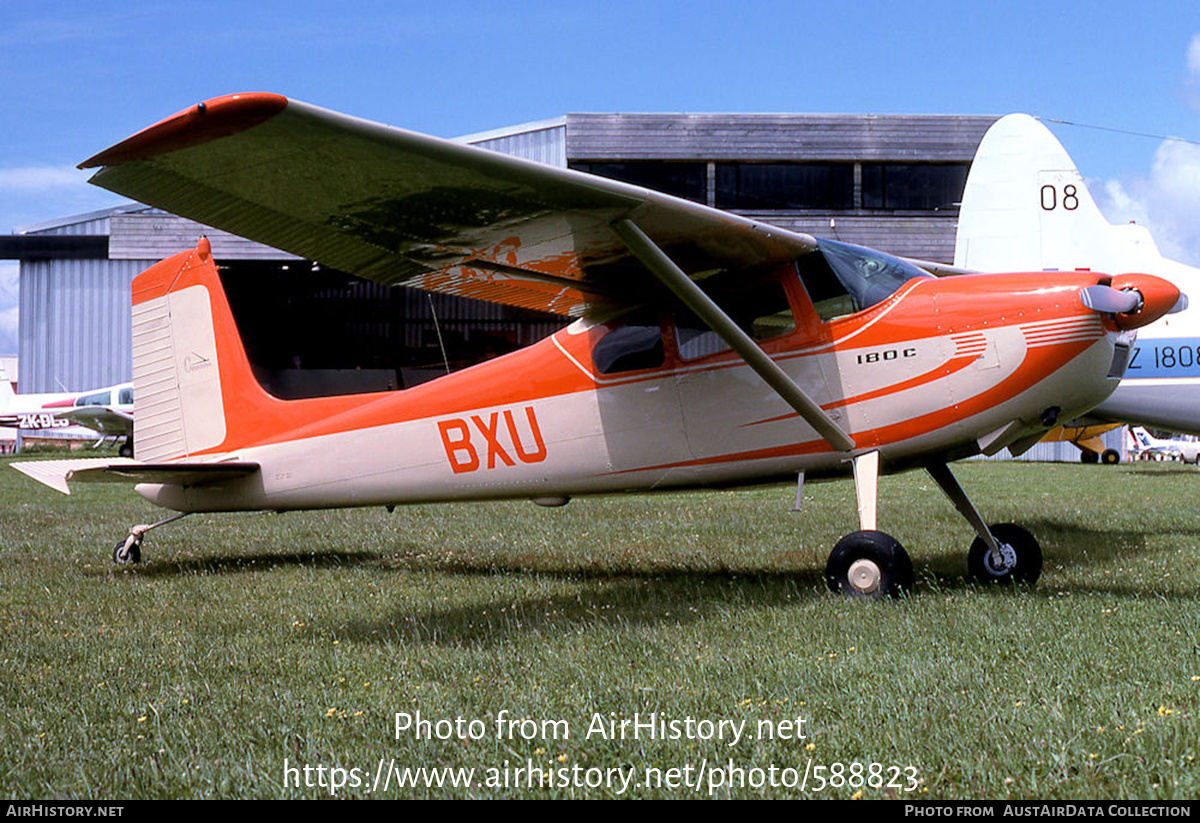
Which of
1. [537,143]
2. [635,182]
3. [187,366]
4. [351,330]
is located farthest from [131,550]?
[537,143]

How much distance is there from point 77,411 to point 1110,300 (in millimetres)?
34123

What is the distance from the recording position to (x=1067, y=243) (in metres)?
13.1

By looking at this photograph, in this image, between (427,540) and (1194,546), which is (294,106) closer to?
(427,540)

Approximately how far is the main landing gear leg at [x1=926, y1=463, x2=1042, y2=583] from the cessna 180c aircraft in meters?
0.02

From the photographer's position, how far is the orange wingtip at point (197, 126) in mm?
3672

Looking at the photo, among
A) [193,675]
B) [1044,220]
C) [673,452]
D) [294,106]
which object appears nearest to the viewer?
[294,106]

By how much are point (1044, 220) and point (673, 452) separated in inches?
364

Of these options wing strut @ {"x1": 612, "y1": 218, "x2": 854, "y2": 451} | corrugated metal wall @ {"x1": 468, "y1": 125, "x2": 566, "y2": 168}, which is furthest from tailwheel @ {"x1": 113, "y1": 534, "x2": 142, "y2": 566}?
corrugated metal wall @ {"x1": 468, "y1": 125, "x2": 566, "y2": 168}

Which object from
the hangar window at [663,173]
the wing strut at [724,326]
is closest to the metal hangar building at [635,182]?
the hangar window at [663,173]

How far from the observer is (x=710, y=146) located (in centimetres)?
3225

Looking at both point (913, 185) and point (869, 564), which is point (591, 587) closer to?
point (869, 564)

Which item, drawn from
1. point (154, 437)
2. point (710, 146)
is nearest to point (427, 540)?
point (154, 437)

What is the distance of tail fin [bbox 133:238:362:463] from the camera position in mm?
7855

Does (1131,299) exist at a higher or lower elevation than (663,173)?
lower
